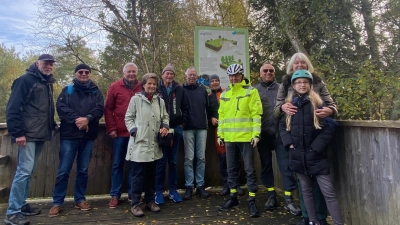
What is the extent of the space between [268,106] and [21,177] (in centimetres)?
313

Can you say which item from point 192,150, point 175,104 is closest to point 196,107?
point 175,104

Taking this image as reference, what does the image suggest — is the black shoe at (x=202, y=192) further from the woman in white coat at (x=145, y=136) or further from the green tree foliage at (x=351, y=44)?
the green tree foliage at (x=351, y=44)

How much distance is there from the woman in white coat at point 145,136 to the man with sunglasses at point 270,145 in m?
1.32

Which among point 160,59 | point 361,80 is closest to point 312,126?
point 361,80

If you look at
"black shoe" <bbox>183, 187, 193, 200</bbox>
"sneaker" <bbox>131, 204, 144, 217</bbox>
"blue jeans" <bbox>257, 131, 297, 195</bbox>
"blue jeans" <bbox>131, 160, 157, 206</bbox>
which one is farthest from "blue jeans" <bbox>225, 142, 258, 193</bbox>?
"sneaker" <bbox>131, 204, 144, 217</bbox>

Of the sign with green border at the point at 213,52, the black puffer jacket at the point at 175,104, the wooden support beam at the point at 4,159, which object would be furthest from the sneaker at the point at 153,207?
the sign with green border at the point at 213,52

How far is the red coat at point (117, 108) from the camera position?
376 cm

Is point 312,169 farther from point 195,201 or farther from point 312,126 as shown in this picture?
point 195,201

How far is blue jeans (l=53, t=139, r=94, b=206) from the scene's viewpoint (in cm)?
349

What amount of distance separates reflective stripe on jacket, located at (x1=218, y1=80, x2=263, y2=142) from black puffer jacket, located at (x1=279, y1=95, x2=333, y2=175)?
63cm

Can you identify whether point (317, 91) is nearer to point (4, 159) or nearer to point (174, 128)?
point (174, 128)

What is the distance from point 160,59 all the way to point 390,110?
10935 millimetres

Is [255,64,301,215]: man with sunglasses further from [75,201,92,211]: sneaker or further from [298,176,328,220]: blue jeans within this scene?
[75,201,92,211]: sneaker

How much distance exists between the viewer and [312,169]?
2602 mm
